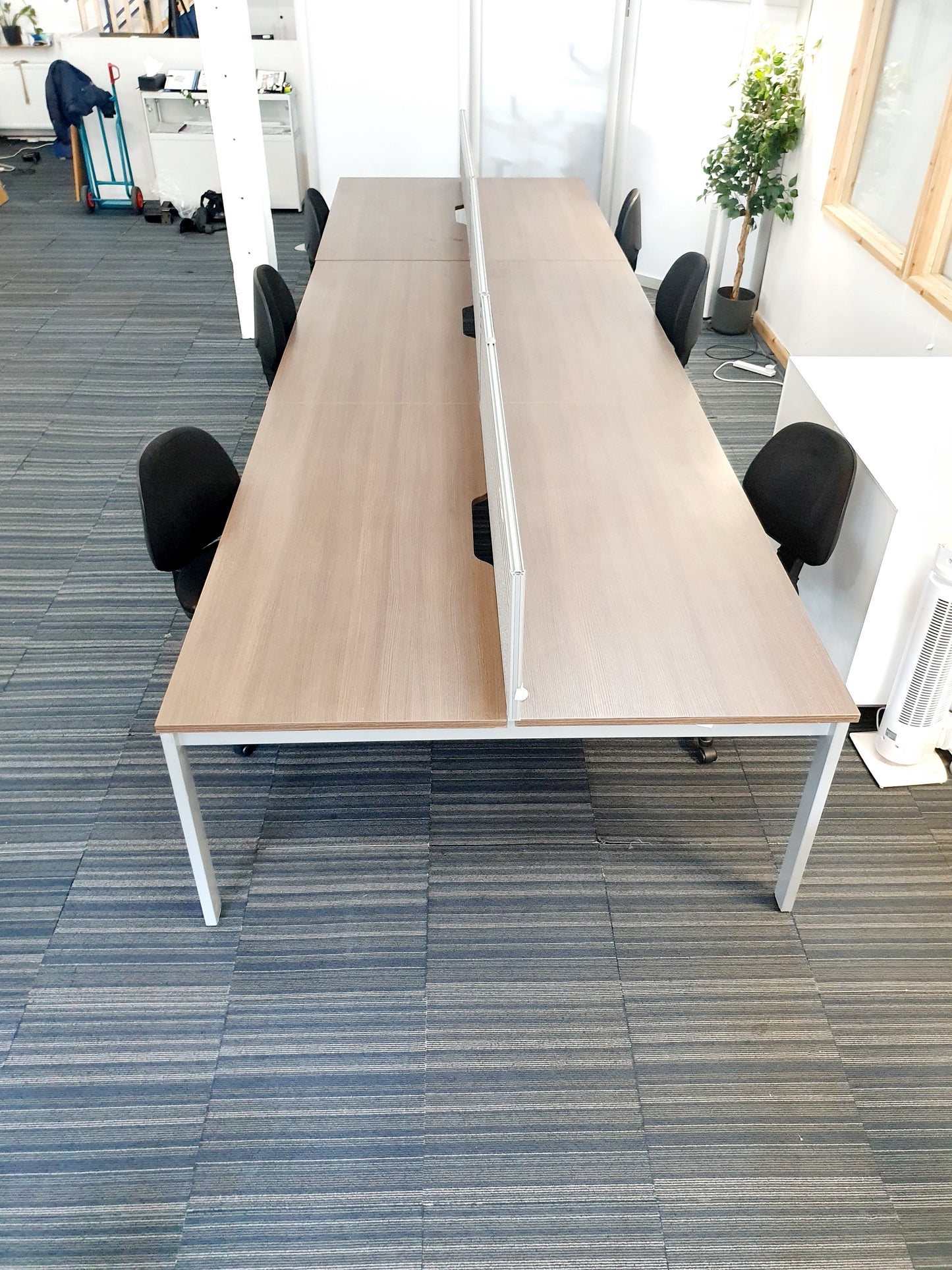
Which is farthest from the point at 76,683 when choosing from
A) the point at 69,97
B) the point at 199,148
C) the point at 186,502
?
the point at 69,97

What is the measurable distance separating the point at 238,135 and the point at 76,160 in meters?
2.99

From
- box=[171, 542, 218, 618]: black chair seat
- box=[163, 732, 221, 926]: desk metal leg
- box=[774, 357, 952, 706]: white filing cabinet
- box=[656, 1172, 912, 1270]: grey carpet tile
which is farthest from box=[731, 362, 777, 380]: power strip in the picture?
box=[656, 1172, 912, 1270]: grey carpet tile

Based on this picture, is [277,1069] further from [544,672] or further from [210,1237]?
[544,672]

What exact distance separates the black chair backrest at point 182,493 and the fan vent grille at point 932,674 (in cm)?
201

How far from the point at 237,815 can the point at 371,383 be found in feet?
5.20

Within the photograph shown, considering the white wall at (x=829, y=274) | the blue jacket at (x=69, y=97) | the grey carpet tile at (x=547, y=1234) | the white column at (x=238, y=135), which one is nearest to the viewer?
the grey carpet tile at (x=547, y=1234)

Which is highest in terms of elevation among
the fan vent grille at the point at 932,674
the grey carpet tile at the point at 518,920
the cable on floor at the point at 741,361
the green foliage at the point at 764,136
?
the green foliage at the point at 764,136

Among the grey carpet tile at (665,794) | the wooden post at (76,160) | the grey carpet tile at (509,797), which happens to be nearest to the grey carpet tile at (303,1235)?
the grey carpet tile at (509,797)

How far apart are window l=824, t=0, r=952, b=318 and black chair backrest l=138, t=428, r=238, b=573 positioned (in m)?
2.67

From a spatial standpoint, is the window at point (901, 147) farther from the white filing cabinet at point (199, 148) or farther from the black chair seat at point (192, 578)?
the white filing cabinet at point (199, 148)

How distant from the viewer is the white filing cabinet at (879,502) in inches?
107

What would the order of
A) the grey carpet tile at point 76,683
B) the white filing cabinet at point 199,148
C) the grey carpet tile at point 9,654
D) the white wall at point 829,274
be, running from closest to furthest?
1. the grey carpet tile at point 76,683
2. the grey carpet tile at point 9,654
3. the white wall at point 829,274
4. the white filing cabinet at point 199,148

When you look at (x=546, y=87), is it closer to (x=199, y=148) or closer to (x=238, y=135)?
(x=238, y=135)

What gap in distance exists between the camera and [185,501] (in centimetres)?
278
